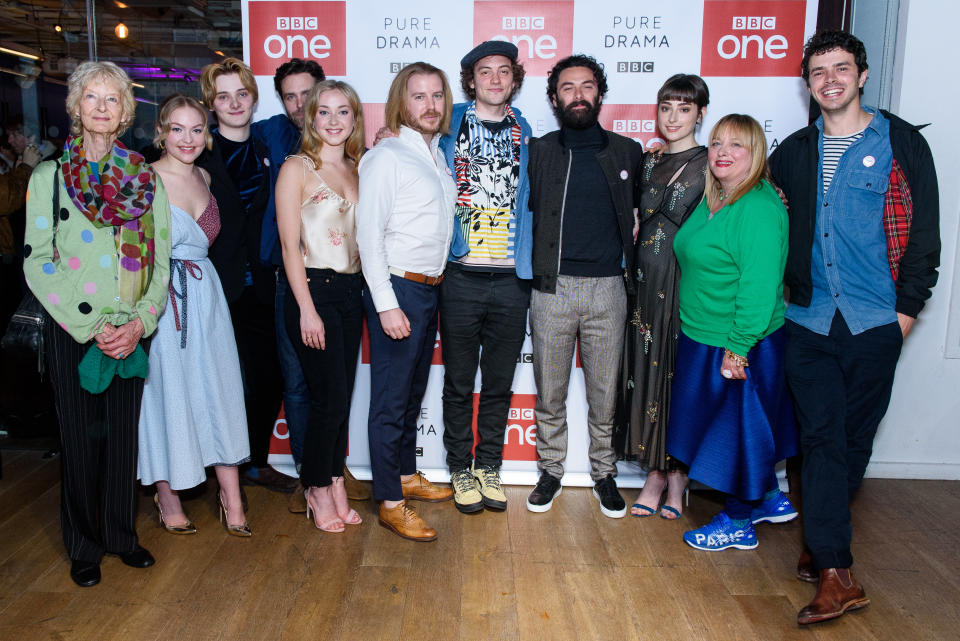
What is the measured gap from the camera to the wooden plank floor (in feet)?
7.09

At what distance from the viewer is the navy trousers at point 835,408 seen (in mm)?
2311

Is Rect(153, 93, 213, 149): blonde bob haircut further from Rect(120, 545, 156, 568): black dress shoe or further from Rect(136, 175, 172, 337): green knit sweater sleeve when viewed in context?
Rect(120, 545, 156, 568): black dress shoe

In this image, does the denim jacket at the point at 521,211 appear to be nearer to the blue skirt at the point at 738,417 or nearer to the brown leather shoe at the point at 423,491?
the blue skirt at the point at 738,417

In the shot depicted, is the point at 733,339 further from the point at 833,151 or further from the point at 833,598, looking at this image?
the point at 833,598

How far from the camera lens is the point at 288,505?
10.1 feet

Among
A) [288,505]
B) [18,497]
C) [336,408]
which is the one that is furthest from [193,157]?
[18,497]

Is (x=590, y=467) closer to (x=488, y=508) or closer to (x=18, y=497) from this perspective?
(x=488, y=508)

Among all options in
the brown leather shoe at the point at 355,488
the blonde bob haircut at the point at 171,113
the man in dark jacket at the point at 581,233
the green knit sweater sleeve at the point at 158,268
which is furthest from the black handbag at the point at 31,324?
the man in dark jacket at the point at 581,233

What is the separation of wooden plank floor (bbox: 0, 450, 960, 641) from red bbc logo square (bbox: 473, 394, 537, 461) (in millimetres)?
433

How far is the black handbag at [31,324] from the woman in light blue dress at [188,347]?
36 cm

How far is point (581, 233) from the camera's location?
9.49 ft

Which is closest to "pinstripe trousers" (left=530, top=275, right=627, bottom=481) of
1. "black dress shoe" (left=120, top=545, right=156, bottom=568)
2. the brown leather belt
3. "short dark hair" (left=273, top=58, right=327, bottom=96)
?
the brown leather belt

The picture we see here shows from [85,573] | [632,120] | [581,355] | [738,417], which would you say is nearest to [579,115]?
[632,120]

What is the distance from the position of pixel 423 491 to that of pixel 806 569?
1576 mm
